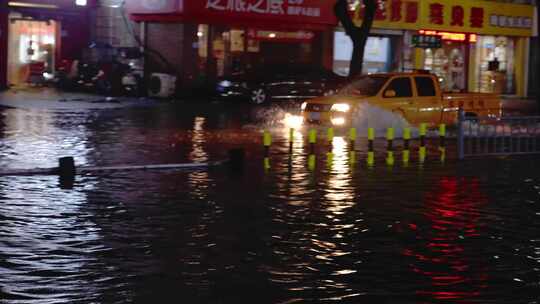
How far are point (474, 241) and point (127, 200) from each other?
→ 4.52 metres

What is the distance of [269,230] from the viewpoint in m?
10.7

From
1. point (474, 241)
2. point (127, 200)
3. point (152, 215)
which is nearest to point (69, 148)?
point (127, 200)

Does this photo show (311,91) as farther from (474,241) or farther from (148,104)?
(474,241)

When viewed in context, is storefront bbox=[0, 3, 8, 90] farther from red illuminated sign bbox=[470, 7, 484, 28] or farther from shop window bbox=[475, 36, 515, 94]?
shop window bbox=[475, 36, 515, 94]

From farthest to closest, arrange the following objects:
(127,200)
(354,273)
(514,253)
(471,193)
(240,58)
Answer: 1. (240,58)
2. (471,193)
3. (127,200)
4. (514,253)
5. (354,273)

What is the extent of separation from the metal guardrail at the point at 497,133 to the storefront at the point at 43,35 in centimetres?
2587

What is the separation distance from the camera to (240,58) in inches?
1635

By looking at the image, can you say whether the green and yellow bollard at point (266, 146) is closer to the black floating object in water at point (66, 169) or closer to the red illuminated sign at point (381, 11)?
the black floating object in water at point (66, 169)

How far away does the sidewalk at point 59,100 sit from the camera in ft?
102

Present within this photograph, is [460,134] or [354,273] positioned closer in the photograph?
[354,273]

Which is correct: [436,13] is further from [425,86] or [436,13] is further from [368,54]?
[425,86]

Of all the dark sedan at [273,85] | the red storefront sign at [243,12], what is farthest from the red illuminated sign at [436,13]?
the dark sedan at [273,85]

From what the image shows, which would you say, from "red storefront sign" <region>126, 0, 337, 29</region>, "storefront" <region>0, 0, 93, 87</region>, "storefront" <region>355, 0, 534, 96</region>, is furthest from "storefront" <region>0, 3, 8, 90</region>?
"storefront" <region>355, 0, 534, 96</region>

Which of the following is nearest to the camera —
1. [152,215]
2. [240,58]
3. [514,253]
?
[514,253]
